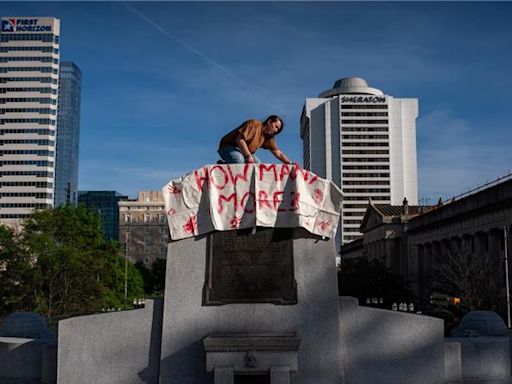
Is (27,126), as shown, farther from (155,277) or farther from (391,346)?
(391,346)

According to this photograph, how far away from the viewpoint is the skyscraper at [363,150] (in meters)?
162

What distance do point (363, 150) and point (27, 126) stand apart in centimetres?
9078

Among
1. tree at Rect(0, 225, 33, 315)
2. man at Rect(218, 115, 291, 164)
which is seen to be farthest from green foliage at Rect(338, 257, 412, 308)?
man at Rect(218, 115, 291, 164)

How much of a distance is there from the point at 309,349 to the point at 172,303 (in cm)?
276

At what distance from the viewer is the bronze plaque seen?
35.4 ft

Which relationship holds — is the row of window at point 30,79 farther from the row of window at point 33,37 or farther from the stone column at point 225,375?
the stone column at point 225,375

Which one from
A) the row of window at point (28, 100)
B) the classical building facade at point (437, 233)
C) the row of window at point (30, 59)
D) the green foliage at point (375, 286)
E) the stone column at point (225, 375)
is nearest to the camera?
the stone column at point (225, 375)

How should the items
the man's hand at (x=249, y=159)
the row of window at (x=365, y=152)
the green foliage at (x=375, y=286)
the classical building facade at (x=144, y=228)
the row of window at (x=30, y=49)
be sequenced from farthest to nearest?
the row of window at (x=365, y=152)
the classical building facade at (x=144, y=228)
the row of window at (x=30, y=49)
the green foliage at (x=375, y=286)
the man's hand at (x=249, y=159)

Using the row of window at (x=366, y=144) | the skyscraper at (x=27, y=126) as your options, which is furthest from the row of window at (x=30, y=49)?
the row of window at (x=366, y=144)

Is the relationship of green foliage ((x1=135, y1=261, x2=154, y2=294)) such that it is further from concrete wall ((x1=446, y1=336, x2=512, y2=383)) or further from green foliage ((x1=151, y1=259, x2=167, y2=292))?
concrete wall ((x1=446, y1=336, x2=512, y2=383))

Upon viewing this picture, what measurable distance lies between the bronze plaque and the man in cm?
166

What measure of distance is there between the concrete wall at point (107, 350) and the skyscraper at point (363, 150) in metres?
152

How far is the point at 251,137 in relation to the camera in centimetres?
1182

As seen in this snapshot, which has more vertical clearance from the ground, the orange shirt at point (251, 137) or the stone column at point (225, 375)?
the orange shirt at point (251, 137)
